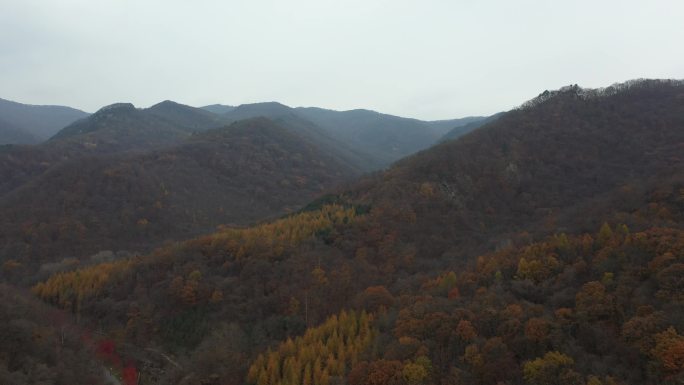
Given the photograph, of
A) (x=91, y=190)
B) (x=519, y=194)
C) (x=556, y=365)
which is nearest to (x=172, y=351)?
(x=556, y=365)

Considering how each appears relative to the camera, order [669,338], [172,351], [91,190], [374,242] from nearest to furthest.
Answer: [669,338], [172,351], [374,242], [91,190]

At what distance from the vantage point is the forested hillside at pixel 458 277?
34.8 meters

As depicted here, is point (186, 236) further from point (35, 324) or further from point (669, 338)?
point (669, 338)

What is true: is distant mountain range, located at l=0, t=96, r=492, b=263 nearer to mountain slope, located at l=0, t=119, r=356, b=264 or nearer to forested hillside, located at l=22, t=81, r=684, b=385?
mountain slope, located at l=0, t=119, r=356, b=264

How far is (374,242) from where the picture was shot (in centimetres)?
7838

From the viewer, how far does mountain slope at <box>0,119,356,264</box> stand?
10231 centimetres

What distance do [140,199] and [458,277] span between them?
340 feet

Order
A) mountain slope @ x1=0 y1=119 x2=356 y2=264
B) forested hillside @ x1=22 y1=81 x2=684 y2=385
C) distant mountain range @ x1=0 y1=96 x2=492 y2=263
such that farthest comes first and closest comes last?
1. distant mountain range @ x1=0 y1=96 x2=492 y2=263
2. mountain slope @ x1=0 y1=119 x2=356 y2=264
3. forested hillside @ x1=22 y1=81 x2=684 y2=385

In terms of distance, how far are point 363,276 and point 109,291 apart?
3825cm

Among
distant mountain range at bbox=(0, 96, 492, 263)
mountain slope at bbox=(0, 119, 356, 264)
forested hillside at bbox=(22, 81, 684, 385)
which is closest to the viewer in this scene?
forested hillside at bbox=(22, 81, 684, 385)

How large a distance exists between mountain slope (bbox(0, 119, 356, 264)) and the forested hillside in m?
38.5

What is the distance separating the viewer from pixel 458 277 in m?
54.0

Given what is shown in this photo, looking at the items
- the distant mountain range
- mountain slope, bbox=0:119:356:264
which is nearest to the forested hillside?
mountain slope, bbox=0:119:356:264

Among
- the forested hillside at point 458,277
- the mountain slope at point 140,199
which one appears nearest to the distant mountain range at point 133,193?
the mountain slope at point 140,199
